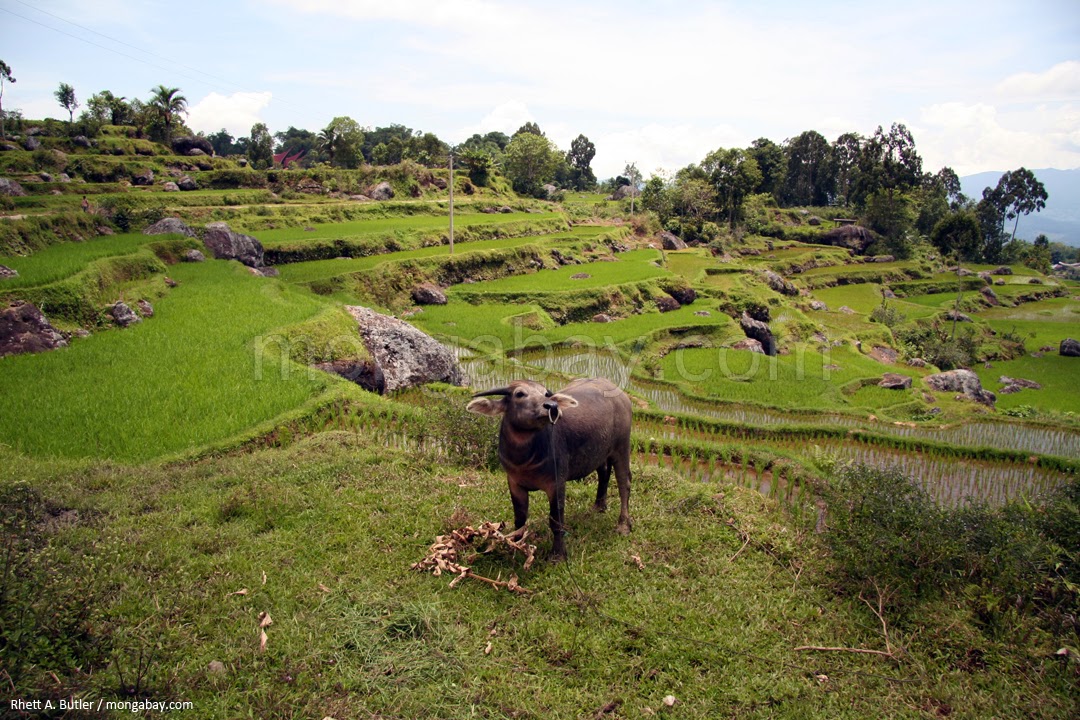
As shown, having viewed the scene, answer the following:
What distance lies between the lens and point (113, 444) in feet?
26.5

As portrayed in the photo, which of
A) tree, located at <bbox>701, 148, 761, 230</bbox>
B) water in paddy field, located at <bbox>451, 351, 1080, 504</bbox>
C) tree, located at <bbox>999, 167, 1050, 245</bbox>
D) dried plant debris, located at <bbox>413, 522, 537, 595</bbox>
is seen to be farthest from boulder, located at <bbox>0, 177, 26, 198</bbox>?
tree, located at <bbox>999, 167, 1050, 245</bbox>

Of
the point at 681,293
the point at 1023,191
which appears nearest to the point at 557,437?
the point at 681,293

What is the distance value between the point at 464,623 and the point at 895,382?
14492 mm

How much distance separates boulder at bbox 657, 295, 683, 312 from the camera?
77.0 feet

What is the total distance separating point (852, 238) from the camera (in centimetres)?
4884

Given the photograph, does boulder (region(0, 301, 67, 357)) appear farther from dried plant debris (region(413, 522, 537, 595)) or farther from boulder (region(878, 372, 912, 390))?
boulder (region(878, 372, 912, 390))

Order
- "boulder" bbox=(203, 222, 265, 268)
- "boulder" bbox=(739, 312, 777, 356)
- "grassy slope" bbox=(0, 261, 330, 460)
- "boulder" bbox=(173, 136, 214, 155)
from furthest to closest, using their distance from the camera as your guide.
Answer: "boulder" bbox=(173, 136, 214, 155) → "boulder" bbox=(203, 222, 265, 268) → "boulder" bbox=(739, 312, 777, 356) → "grassy slope" bbox=(0, 261, 330, 460)

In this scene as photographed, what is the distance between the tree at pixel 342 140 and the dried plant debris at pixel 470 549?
42799 millimetres

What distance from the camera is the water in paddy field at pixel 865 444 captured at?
383 inches

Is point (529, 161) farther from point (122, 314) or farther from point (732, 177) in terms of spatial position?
point (122, 314)

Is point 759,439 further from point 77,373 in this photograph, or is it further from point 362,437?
point 77,373

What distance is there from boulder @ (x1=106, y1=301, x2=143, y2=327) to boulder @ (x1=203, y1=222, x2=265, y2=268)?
26.2 ft

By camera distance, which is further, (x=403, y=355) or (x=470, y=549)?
(x=403, y=355)

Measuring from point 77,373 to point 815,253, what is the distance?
44733mm
